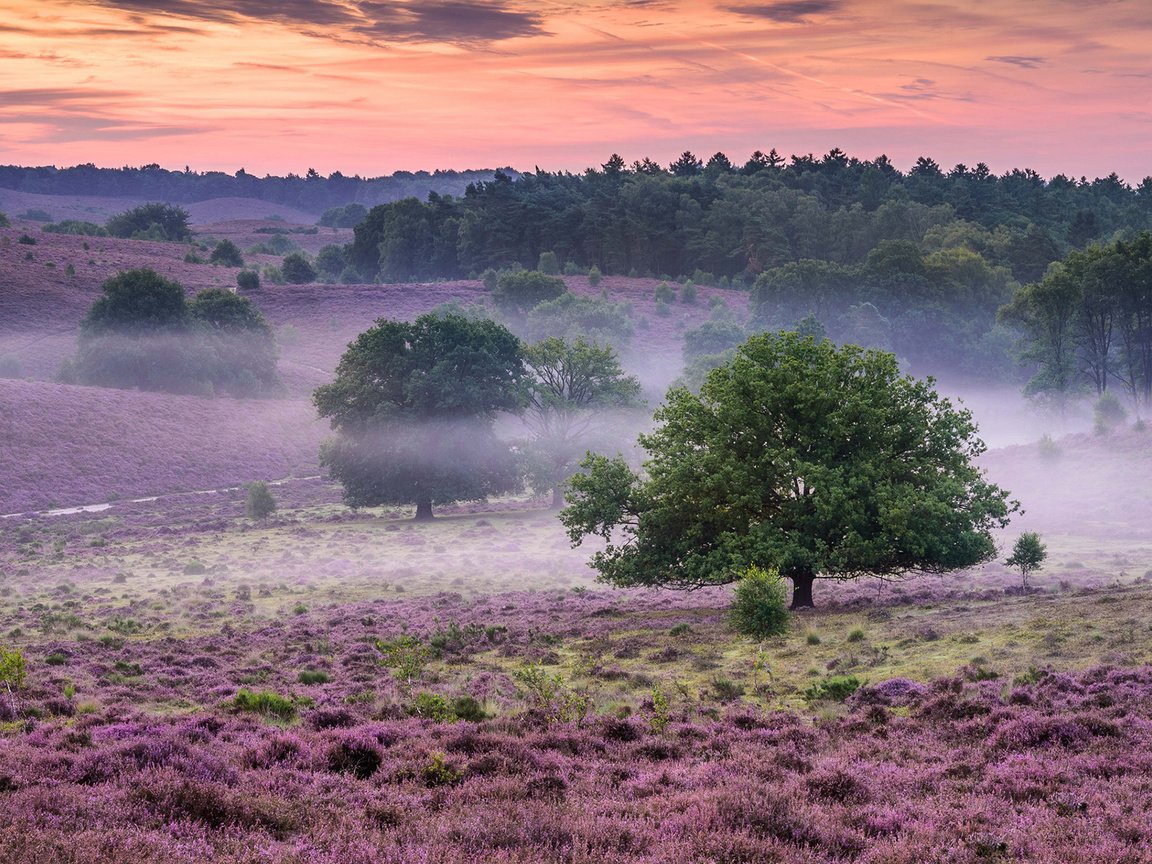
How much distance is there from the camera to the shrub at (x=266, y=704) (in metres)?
18.8

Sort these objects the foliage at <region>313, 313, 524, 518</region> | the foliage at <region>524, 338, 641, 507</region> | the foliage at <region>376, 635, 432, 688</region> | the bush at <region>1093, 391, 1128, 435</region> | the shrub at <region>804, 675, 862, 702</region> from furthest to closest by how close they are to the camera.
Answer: the bush at <region>1093, 391, 1128, 435</region> → the foliage at <region>524, 338, 641, 507</region> → the foliage at <region>313, 313, 524, 518</region> → the foliage at <region>376, 635, 432, 688</region> → the shrub at <region>804, 675, 862, 702</region>

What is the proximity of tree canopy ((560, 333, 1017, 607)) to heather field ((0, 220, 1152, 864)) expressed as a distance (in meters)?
1.97

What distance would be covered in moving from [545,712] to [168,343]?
331ft

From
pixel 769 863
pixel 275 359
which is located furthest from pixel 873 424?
pixel 275 359

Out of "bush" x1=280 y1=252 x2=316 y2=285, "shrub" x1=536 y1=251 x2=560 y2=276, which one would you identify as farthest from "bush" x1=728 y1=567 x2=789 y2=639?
"bush" x1=280 y1=252 x2=316 y2=285

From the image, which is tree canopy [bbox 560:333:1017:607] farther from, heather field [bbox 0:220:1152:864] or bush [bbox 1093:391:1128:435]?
bush [bbox 1093:391:1128:435]

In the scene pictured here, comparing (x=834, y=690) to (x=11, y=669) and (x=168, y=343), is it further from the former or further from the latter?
(x=168, y=343)

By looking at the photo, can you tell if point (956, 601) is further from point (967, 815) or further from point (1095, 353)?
point (1095, 353)

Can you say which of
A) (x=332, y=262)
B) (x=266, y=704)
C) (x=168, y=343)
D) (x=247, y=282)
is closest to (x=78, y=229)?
(x=332, y=262)

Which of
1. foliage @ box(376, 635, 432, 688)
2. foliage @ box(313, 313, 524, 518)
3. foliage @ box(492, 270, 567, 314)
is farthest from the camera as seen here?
foliage @ box(492, 270, 567, 314)

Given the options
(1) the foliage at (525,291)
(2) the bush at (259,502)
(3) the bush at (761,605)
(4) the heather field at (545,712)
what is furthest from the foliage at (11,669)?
(1) the foliage at (525,291)

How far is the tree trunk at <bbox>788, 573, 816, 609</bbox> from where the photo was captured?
108ft

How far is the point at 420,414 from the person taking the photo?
221 ft

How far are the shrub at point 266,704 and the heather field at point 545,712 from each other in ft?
0.25
